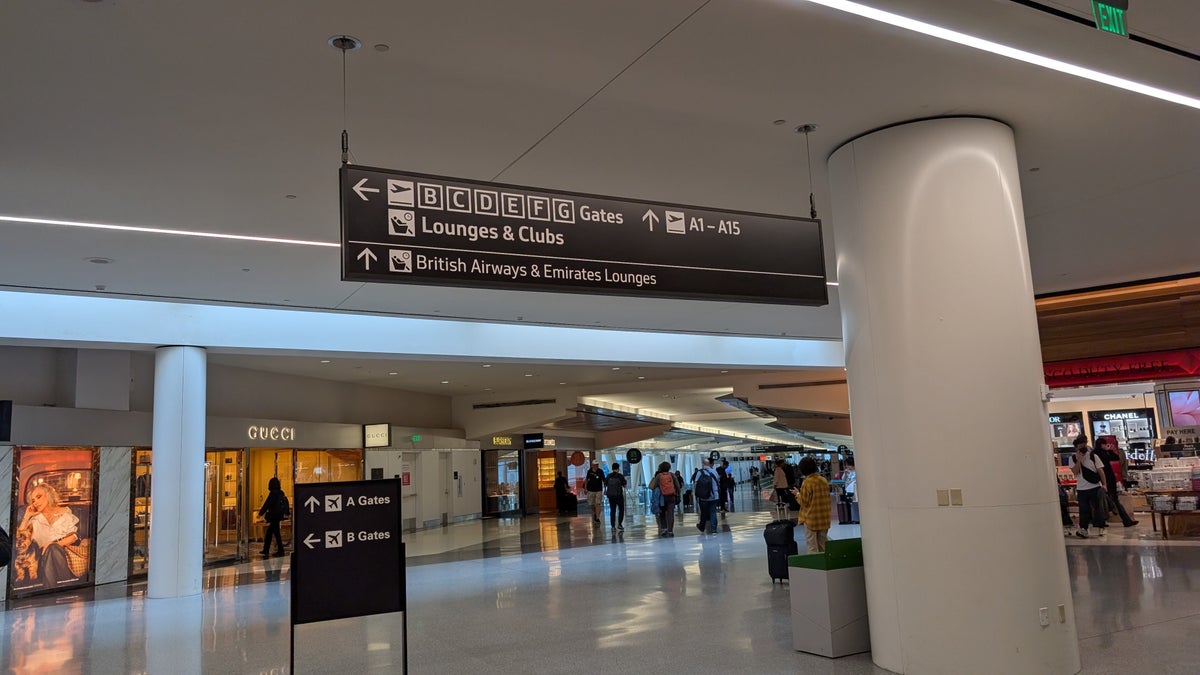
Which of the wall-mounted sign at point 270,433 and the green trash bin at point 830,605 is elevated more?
the wall-mounted sign at point 270,433

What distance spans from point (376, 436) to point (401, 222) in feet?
54.6

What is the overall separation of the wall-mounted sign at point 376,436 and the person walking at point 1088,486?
14.2 meters

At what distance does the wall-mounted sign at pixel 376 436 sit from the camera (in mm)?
19969

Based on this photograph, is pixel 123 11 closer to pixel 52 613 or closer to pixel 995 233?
pixel 995 233

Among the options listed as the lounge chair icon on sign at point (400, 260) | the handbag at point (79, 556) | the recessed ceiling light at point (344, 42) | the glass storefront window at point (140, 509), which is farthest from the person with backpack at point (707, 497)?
the recessed ceiling light at point (344, 42)

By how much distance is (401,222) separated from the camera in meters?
4.25

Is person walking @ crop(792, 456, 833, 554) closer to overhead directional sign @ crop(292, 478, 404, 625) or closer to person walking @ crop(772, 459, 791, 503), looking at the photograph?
overhead directional sign @ crop(292, 478, 404, 625)

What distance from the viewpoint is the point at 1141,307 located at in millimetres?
13094

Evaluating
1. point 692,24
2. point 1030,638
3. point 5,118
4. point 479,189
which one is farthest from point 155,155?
point 1030,638

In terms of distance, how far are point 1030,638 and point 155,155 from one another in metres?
6.64

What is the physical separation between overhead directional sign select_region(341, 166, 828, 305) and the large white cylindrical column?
29.5 inches

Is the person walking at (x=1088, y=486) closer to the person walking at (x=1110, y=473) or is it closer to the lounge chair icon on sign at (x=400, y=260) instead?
the person walking at (x=1110, y=473)

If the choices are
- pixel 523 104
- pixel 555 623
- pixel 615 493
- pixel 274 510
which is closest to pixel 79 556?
pixel 274 510

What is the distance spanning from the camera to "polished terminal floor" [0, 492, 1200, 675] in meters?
6.30
